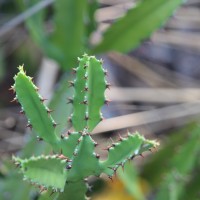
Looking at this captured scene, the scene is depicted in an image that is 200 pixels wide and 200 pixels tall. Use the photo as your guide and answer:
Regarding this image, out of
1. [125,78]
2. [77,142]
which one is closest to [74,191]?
[77,142]

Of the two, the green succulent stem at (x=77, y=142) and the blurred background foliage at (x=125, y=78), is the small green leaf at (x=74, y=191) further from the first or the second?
the blurred background foliage at (x=125, y=78)

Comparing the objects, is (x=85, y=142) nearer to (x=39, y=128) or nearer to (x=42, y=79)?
(x=39, y=128)

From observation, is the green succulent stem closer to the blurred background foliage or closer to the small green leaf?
the small green leaf

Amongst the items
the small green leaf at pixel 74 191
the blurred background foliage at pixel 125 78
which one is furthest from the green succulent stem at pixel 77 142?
the blurred background foliage at pixel 125 78

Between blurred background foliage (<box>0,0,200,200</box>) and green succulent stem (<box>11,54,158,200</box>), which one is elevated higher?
blurred background foliage (<box>0,0,200,200</box>)

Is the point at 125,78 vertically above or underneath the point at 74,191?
above

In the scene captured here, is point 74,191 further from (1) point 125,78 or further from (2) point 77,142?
(1) point 125,78

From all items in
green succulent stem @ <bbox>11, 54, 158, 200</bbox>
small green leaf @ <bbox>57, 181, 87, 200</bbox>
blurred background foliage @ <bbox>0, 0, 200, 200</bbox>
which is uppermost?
blurred background foliage @ <bbox>0, 0, 200, 200</bbox>

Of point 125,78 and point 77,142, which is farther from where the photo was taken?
point 125,78

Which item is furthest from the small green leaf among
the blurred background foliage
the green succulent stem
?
the blurred background foliage
